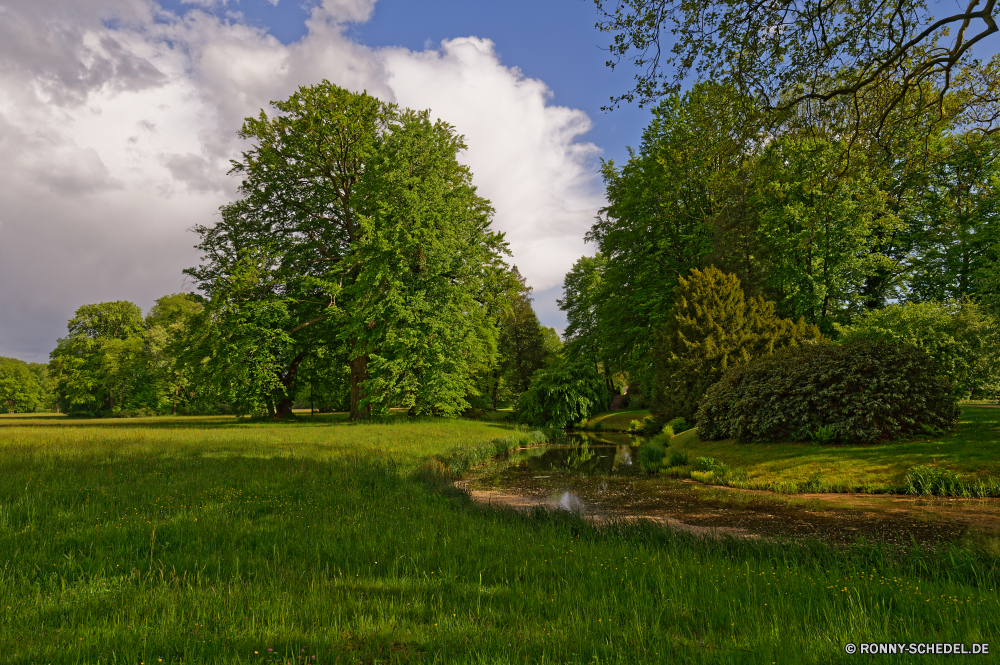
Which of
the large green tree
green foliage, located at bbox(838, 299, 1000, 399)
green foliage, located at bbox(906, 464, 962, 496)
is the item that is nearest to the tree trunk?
the large green tree

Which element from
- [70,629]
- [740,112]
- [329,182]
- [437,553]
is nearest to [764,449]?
[740,112]

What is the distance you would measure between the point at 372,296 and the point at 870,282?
31.8 m

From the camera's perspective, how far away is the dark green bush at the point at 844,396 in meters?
12.4

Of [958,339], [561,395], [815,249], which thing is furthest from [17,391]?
[958,339]

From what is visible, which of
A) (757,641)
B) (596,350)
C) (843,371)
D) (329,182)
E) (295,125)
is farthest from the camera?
(596,350)

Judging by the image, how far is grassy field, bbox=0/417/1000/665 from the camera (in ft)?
11.4

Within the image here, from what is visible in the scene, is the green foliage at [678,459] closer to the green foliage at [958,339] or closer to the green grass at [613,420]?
the green foliage at [958,339]

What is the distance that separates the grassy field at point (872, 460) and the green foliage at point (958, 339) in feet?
8.40

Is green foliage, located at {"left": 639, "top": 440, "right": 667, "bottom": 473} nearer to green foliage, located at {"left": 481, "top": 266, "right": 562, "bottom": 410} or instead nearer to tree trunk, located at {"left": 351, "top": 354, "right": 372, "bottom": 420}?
tree trunk, located at {"left": 351, "top": 354, "right": 372, "bottom": 420}

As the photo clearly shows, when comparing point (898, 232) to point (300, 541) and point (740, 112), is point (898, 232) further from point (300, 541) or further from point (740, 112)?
point (300, 541)

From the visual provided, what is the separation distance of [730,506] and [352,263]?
2428 centimetres

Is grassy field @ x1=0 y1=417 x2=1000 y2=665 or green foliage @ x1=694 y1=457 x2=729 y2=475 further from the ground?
grassy field @ x1=0 y1=417 x2=1000 y2=665

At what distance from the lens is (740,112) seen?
11.1m

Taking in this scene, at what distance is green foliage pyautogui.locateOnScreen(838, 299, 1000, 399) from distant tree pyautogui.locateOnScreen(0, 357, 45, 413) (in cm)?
12112
